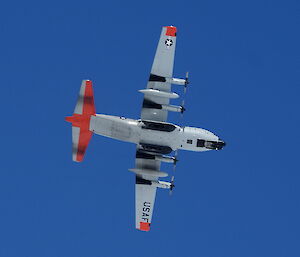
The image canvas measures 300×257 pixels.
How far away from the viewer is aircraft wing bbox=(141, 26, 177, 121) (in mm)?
66062

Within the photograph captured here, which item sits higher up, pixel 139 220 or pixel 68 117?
pixel 68 117

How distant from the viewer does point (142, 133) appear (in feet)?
216

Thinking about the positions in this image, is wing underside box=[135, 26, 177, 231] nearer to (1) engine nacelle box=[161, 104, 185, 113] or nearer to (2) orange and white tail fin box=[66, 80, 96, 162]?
(1) engine nacelle box=[161, 104, 185, 113]

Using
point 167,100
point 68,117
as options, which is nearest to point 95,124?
point 68,117

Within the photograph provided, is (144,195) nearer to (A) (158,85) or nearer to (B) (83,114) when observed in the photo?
(B) (83,114)

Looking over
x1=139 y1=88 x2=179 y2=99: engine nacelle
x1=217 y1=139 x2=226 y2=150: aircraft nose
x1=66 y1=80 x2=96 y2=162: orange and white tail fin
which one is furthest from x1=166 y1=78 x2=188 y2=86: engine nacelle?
x1=66 y1=80 x2=96 y2=162: orange and white tail fin

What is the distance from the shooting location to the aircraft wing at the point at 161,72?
217 feet

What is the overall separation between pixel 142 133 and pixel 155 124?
62.5 inches

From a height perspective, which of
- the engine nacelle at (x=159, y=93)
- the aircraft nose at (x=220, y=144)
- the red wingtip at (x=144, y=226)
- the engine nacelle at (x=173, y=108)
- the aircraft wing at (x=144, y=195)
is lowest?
the red wingtip at (x=144, y=226)

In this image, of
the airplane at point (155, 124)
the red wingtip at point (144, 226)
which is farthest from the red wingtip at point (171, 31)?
the red wingtip at point (144, 226)

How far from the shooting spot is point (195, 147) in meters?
66.1

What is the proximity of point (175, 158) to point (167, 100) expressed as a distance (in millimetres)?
5827

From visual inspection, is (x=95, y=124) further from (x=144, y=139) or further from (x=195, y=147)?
(x=195, y=147)

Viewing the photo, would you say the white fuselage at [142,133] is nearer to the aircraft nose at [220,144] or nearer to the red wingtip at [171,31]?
the aircraft nose at [220,144]
